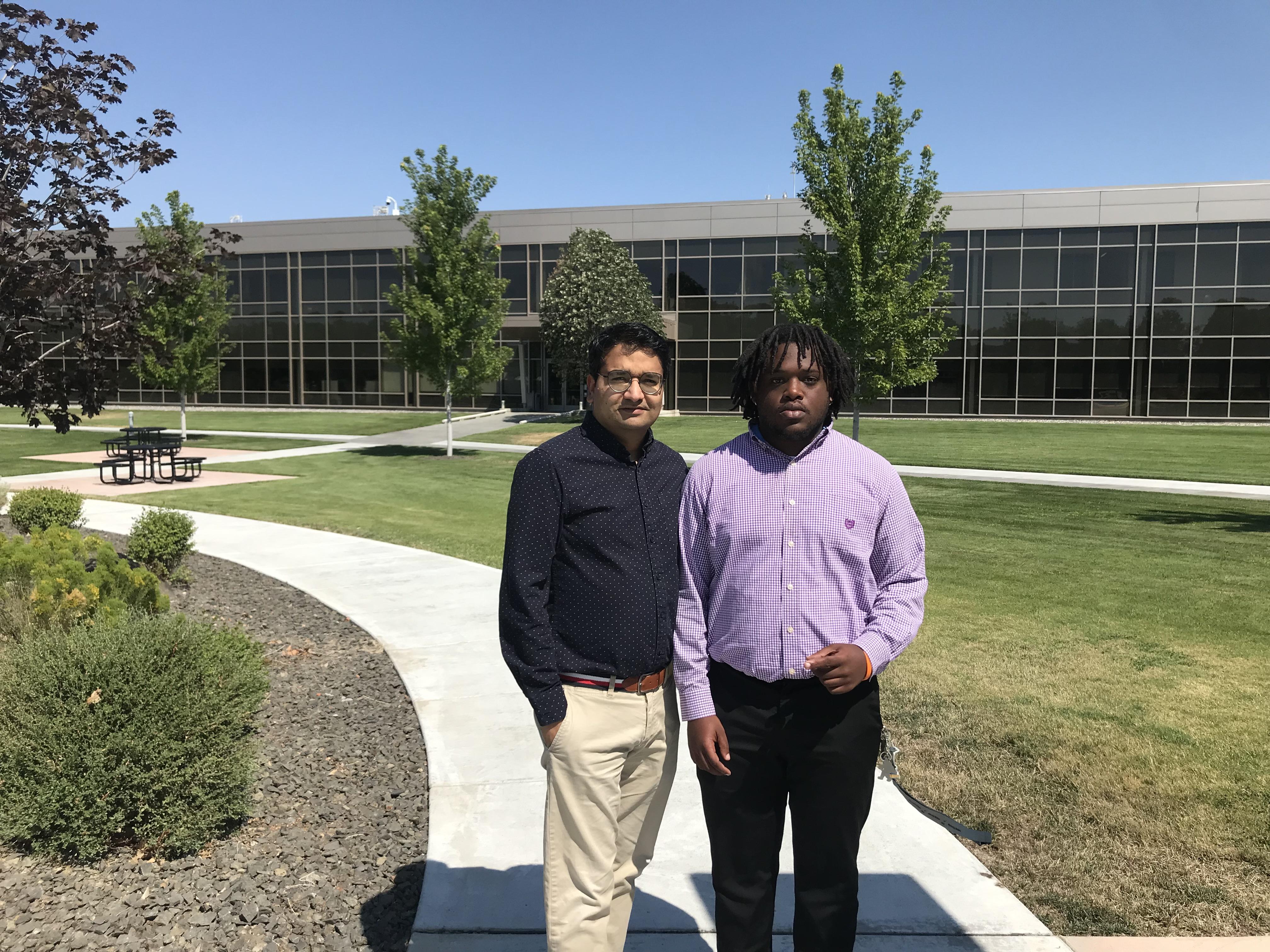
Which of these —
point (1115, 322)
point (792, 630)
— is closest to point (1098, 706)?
point (792, 630)

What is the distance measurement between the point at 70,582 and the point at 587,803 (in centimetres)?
496

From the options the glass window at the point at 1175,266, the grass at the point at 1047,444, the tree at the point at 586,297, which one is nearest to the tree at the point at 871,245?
the grass at the point at 1047,444

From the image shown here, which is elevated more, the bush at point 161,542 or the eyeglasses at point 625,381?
the eyeglasses at point 625,381

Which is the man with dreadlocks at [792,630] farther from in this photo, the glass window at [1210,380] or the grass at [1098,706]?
the glass window at [1210,380]

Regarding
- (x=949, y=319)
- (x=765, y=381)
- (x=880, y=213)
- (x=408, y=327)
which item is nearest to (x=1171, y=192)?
(x=949, y=319)

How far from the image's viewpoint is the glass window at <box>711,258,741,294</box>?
4006cm

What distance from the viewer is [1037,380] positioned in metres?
37.9

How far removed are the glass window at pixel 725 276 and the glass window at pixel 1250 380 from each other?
20.1 meters

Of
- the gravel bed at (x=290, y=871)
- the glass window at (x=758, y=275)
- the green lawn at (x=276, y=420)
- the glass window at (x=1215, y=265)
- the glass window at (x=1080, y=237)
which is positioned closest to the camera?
the gravel bed at (x=290, y=871)

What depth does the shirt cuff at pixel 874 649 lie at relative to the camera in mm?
2453

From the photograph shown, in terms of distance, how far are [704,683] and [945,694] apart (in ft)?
12.9

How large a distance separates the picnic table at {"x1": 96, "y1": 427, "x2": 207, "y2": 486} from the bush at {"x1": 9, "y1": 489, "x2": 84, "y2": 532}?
7.92 meters

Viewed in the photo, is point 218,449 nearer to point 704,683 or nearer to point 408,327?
point 408,327

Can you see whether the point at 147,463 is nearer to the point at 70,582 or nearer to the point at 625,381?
the point at 70,582
